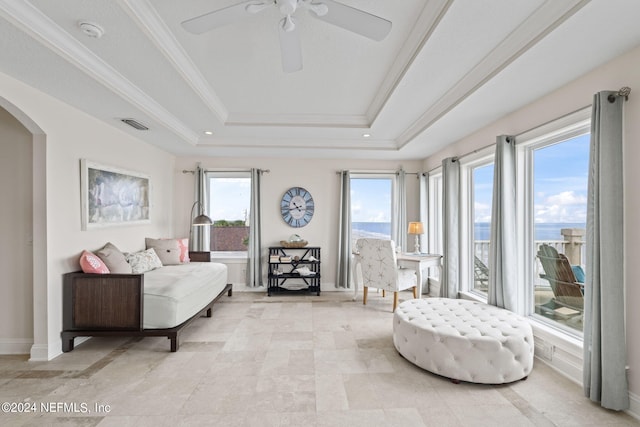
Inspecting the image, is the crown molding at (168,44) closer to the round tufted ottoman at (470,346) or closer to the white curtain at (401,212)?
the round tufted ottoman at (470,346)

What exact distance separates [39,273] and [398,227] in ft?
15.8

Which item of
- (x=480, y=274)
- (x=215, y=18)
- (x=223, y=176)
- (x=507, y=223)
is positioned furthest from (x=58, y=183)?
(x=480, y=274)

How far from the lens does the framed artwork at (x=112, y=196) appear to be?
325 cm

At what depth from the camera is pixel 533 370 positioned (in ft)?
8.53

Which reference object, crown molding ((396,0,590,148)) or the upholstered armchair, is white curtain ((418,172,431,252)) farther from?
crown molding ((396,0,590,148))

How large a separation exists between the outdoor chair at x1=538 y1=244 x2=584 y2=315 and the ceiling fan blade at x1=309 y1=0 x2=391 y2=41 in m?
2.60

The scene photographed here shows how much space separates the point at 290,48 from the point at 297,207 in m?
3.70

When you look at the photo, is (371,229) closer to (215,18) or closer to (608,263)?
(608,263)

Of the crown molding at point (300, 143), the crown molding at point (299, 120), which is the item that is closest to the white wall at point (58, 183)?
the crown molding at point (300, 143)

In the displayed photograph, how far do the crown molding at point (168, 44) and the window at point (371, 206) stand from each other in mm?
3103

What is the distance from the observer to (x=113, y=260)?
10.9 ft

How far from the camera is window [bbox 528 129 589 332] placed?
265 cm

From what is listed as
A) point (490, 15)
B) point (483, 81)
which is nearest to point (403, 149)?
point (483, 81)

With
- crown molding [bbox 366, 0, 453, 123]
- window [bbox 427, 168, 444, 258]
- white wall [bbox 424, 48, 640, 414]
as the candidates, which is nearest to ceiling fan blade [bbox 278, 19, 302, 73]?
crown molding [bbox 366, 0, 453, 123]
